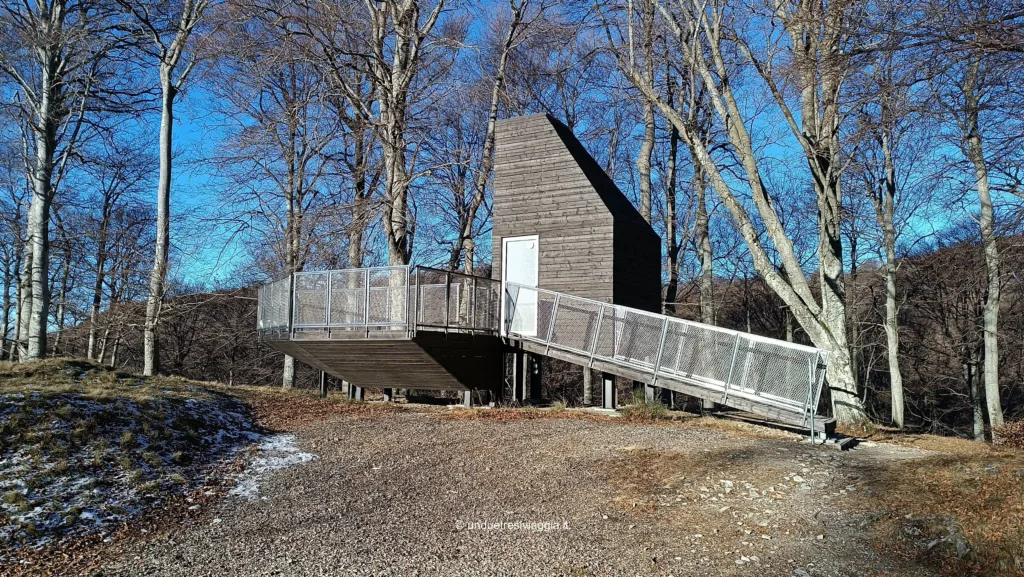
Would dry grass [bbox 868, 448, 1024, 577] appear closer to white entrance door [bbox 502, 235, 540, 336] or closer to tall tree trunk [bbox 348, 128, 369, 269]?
white entrance door [bbox 502, 235, 540, 336]

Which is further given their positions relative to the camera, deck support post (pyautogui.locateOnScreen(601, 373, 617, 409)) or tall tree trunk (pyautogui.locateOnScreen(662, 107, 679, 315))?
tall tree trunk (pyautogui.locateOnScreen(662, 107, 679, 315))

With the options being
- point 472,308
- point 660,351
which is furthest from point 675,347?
point 472,308

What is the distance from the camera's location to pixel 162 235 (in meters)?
17.5

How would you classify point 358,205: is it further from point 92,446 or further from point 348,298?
point 92,446

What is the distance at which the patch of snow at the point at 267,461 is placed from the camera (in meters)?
7.48

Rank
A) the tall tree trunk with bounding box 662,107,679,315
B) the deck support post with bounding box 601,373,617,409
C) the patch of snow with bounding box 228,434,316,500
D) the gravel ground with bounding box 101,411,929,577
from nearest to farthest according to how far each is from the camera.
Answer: the gravel ground with bounding box 101,411,929,577 < the patch of snow with bounding box 228,434,316,500 < the deck support post with bounding box 601,373,617,409 < the tall tree trunk with bounding box 662,107,679,315

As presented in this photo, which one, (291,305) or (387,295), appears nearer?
(387,295)

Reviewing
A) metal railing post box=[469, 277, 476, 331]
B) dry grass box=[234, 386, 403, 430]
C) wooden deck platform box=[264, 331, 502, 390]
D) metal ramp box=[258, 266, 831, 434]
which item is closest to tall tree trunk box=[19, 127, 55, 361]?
dry grass box=[234, 386, 403, 430]

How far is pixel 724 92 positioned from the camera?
14.7m

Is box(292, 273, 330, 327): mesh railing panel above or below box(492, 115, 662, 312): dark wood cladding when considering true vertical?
below

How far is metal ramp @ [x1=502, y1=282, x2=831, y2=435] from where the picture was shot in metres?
10.4

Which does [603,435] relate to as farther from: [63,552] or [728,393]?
[63,552]

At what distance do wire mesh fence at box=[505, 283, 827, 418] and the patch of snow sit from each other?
571 centimetres

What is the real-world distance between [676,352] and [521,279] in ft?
16.0
